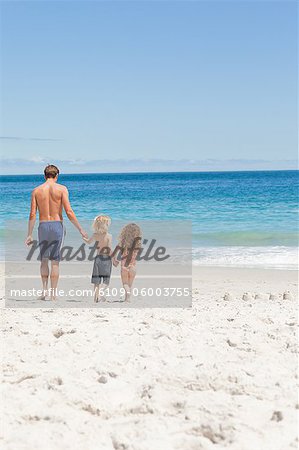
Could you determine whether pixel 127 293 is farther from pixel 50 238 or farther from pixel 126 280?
pixel 50 238

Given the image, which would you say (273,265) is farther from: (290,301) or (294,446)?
(294,446)

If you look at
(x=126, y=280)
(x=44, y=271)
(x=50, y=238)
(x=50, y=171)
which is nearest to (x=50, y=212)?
(x=50, y=238)

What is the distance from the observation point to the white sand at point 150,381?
144 inches

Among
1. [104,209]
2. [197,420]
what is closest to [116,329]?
[197,420]

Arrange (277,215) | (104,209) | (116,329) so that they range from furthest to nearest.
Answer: (104,209)
(277,215)
(116,329)

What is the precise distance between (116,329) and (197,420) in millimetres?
1767

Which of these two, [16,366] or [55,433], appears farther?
[16,366]

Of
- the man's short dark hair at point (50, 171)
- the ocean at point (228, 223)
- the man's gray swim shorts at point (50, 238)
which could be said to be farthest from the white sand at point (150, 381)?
the ocean at point (228, 223)

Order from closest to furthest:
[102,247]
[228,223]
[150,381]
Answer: [150,381] < [102,247] < [228,223]

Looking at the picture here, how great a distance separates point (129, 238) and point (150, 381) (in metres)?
3.23

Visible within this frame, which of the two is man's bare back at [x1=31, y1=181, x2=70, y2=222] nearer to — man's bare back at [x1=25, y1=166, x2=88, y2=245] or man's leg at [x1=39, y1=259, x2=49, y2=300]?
man's bare back at [x1=25, y1=166, x2=88, y2=245]

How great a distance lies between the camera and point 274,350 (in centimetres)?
490

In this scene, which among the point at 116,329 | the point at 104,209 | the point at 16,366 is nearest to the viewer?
the point at 16,366

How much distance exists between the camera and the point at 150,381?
4.36 metres
